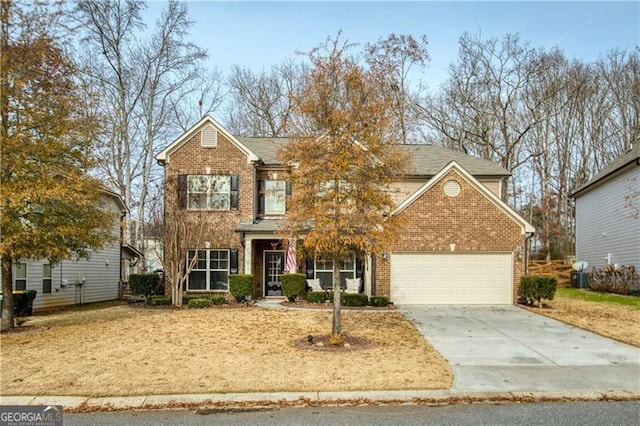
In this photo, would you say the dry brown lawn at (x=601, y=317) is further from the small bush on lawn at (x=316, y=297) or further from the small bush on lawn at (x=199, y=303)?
the small bush on lawn at (x=199, y=303)

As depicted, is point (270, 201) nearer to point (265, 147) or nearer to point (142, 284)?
point (265, 147)

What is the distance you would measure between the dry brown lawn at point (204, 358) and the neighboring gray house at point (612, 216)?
1476 cm

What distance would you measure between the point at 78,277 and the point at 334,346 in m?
15.8

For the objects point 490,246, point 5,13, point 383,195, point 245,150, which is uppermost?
point 5,13

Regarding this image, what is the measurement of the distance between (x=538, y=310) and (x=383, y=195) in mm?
9089

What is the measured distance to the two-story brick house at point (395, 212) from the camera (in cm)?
1930

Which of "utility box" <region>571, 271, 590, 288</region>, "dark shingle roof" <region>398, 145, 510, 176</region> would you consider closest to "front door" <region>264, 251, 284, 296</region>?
"dark shingle roof" <region>398, 145, 510, 176</region>

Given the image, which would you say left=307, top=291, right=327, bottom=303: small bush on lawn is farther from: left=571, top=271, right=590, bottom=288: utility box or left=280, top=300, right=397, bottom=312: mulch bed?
left=571, top=271, right=590, bottom=288: utility box

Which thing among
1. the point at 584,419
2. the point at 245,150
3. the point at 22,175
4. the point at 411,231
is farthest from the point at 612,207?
the point at 22,175

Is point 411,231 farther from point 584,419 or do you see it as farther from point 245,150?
point 584,419

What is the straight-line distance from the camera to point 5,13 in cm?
1192

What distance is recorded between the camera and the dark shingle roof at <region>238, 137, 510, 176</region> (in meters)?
23.1

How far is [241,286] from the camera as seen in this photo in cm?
1966

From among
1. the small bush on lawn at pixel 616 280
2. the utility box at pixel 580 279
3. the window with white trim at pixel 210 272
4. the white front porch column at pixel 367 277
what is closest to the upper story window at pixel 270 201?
the window with white trim at pixel 210 272
